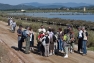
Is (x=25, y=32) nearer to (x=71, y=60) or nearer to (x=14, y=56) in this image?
(x=14, y=56)

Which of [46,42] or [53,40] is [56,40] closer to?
[53,40]

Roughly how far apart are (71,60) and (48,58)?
150cm

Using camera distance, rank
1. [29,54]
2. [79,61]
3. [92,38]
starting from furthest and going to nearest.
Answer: [92,38]
[29,54]
[79,61]

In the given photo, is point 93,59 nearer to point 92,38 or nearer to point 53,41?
point 53,41

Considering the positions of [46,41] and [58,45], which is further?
[58,45]

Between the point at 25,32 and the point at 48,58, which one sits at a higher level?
the point at 25,32

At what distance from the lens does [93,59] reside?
659 inches

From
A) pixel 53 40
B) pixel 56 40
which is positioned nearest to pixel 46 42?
pixel 53 40

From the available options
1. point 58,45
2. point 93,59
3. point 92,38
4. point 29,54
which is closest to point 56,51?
point 58,45

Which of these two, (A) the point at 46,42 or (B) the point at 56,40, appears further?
(B) the point at 56,40

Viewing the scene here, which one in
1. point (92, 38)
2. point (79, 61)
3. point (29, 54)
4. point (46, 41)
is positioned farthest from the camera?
point (92, 38)

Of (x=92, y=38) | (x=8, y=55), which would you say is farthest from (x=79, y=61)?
(x=92, y=38)

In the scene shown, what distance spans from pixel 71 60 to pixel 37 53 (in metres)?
3.17

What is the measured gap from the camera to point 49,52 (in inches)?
711
